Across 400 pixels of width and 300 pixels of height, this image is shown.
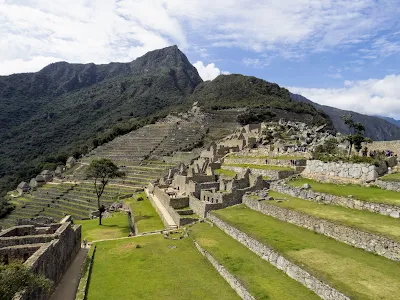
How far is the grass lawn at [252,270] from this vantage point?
10.2m

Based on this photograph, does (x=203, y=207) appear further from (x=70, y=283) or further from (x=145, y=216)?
(x=70, y=283)

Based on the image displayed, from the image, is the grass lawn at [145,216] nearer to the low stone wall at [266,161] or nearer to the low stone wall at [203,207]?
the low stone wall at [203,207]

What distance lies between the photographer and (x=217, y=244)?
16.0 meters

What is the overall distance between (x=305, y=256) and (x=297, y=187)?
9084 mm

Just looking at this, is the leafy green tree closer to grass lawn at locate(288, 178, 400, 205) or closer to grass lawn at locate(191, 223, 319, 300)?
grass lawn at locate(191, 223, 319, 300)

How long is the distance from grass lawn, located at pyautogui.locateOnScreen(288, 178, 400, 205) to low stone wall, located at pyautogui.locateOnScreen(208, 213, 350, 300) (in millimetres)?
5717

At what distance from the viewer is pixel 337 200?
16.9 m

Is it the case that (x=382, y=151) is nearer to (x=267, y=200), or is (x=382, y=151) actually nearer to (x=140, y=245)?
(x=267, y=200)

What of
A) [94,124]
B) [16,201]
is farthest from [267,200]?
[94,124]

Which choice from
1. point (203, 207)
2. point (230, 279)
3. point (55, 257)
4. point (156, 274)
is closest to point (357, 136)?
point (203, 207)

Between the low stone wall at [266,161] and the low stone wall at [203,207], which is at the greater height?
the low stone wall at [266,161]

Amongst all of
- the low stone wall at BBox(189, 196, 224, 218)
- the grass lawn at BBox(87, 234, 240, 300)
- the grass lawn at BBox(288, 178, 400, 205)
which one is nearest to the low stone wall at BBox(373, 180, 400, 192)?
the grass lawn at BBox(288, 178, 400, 205)

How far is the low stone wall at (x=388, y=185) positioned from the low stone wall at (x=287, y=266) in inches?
324

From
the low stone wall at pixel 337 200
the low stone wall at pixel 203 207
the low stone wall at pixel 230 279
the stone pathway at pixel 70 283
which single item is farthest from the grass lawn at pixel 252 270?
the stone pathway at pixel 70 283
